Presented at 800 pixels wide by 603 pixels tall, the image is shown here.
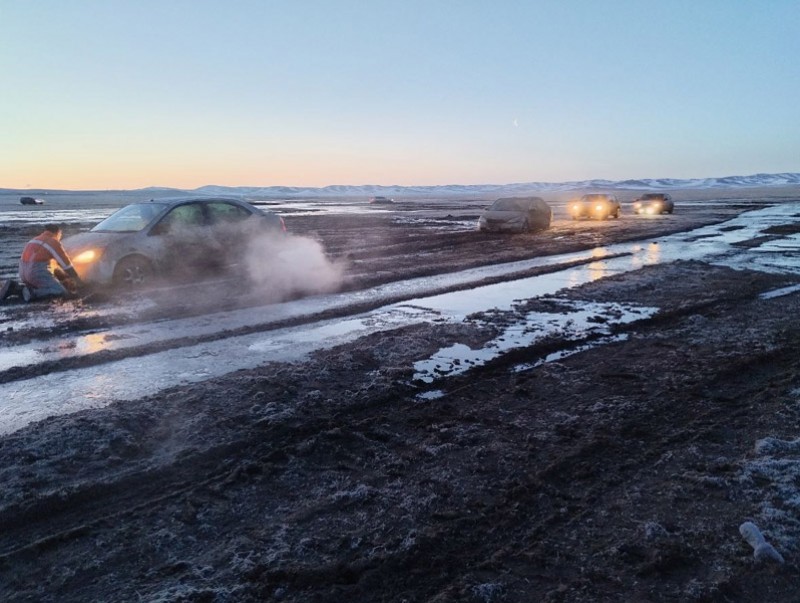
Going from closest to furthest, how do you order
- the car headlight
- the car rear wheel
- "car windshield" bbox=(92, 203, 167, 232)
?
the car headlight → the car rear wheel → "car windshield" bbox=(92, 203, 167, 232)

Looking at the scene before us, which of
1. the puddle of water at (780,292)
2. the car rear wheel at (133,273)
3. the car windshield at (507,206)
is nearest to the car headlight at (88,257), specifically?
the car rear wheel at (133,273)

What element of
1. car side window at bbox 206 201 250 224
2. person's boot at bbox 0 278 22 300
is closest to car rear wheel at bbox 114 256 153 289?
person's boot at bbox 0 278 22 300

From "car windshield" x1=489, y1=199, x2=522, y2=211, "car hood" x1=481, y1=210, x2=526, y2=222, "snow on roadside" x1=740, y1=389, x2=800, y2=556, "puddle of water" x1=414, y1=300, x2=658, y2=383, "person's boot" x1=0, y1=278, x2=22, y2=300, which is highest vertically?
"car windshield" x1=489, y1=199, x2=522, y2=211

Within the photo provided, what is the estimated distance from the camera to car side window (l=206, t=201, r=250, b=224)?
462 inches

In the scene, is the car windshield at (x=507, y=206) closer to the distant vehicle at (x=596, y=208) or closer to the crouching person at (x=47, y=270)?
the distant vehicle at (x=596, y=208)

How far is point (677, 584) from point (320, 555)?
1.74 meters

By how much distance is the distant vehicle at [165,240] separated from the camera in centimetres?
995

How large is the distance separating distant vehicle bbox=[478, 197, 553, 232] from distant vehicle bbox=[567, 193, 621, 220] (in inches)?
344

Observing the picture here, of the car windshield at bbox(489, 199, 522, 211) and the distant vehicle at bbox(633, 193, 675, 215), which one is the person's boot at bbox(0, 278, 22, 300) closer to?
the car windshield at bbox(489, 199, 522, 211)

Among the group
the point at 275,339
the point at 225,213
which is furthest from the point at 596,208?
the point at 275,339

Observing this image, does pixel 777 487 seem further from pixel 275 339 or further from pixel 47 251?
pixel 47 251

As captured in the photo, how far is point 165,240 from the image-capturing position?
10773 millimetres

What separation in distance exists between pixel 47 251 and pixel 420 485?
8.39 meters

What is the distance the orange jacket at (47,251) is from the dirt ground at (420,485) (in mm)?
3988
